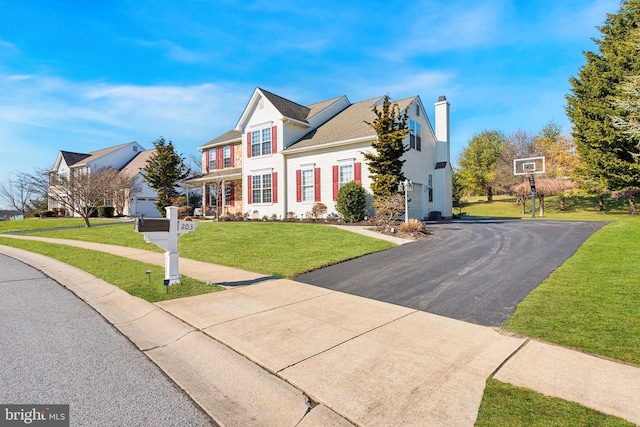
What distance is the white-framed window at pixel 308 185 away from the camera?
20578mm

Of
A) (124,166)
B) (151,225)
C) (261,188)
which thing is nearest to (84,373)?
(151,225)

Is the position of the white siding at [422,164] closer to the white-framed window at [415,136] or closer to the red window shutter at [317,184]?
the white-framed window at [415,136]

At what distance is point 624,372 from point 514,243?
26.6 ft

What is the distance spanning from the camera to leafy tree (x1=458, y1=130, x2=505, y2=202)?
141ft

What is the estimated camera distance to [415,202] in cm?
2003

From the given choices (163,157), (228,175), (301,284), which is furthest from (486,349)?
(163,157)

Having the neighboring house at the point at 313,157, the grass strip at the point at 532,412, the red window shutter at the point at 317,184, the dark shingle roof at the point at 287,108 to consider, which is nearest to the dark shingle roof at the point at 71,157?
the neighboring house at the point at 313,157

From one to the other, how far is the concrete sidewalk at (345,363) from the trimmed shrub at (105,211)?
115 feet

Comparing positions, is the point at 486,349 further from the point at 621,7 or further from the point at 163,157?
the point at 621,7

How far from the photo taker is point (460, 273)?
7.24m

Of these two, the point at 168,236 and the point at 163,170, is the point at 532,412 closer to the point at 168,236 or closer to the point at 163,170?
the point at 168,236

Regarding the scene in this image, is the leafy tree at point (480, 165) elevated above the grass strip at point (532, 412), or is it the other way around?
the leafy tree at point (480, 165)

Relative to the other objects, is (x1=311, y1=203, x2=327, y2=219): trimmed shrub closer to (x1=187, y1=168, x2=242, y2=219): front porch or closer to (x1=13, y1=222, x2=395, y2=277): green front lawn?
(x1=13, y1=222, x2=395, y2=277): green front lawn
